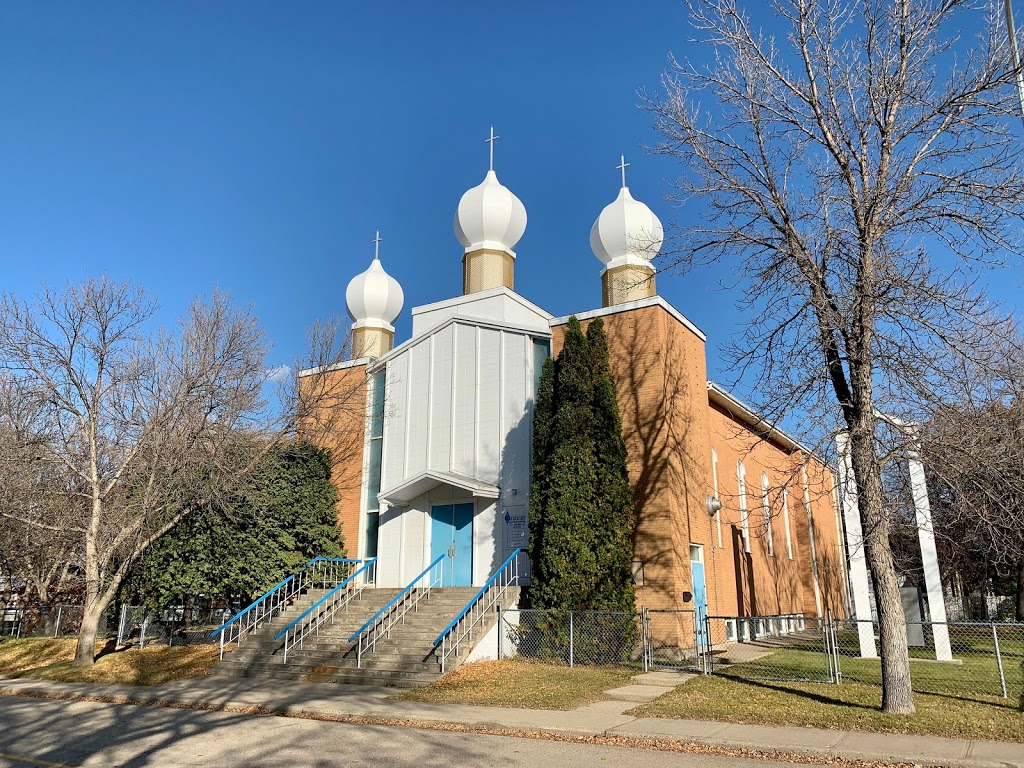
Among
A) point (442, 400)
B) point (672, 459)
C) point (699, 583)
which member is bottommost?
point (699, 583)

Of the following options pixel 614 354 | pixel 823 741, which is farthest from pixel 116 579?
pixel 823 741

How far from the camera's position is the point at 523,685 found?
13.1 metres

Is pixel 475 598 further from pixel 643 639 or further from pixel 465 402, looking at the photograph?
pixel 465 402

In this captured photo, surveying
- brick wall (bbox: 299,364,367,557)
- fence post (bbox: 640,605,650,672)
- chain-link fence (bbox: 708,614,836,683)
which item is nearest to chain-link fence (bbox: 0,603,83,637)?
brick wall (bbox: 299,364,367,557)

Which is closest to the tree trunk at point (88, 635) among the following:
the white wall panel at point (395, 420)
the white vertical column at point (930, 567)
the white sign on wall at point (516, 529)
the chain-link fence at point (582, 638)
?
the white wall panel at point (395, 420)

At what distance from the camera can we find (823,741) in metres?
8.52

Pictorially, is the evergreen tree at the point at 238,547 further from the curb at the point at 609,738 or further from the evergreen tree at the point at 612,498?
the evergreen tree at the point at 612,498

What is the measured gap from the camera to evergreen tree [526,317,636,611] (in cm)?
1608

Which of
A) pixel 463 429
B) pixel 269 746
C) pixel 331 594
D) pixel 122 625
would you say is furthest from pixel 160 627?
pixel 269 746

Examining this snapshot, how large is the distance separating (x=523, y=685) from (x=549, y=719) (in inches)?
114

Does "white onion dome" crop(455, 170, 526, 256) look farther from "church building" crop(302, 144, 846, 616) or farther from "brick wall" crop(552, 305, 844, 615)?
"brick wall" crop(552, 305, 844, 615)

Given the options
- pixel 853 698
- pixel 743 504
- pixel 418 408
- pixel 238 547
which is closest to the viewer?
pixel 853 698

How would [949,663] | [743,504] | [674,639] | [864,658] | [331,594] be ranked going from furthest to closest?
[743,504] → [331,594] → [864,658] → [674,639] → [949,663]

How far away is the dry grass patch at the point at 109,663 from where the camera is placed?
51.2 feet
